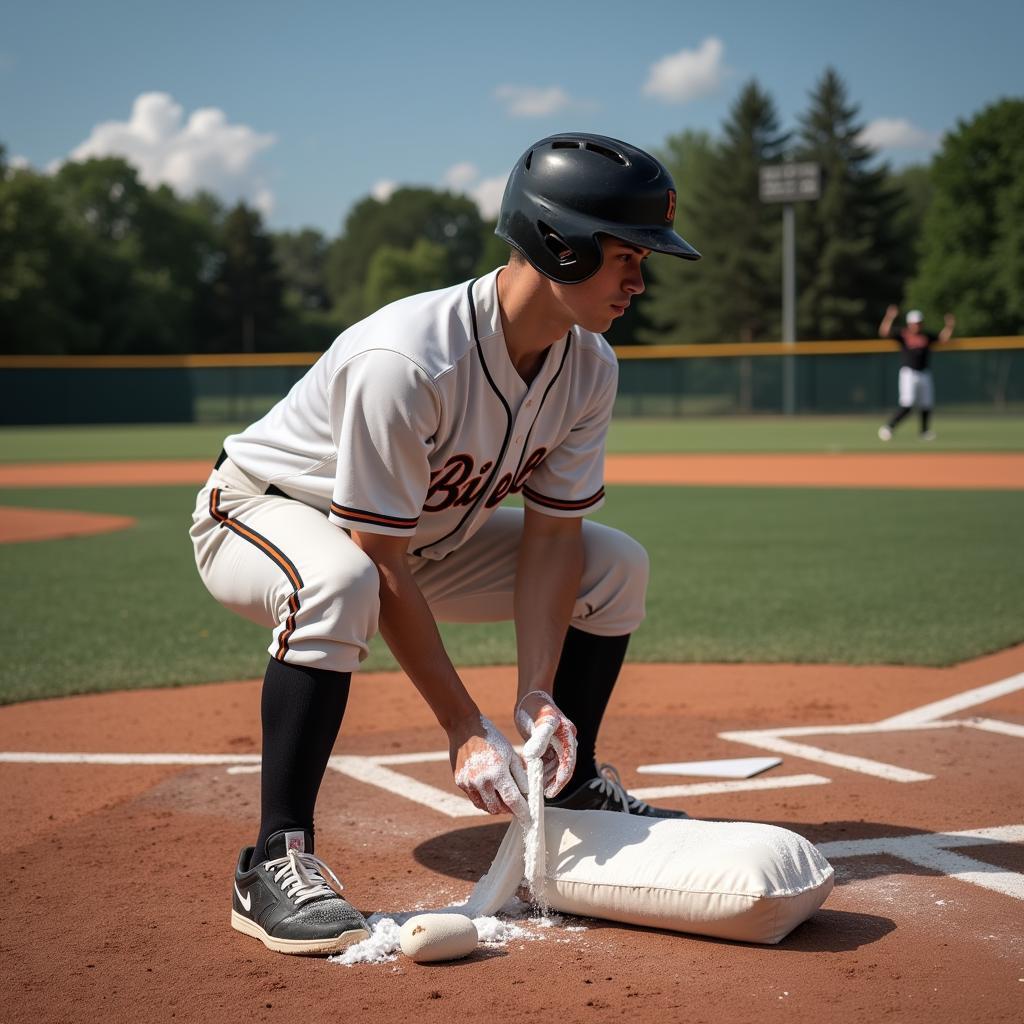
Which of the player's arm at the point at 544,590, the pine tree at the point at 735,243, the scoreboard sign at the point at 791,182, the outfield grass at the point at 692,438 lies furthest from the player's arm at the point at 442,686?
the pine tree at the point at 735,243

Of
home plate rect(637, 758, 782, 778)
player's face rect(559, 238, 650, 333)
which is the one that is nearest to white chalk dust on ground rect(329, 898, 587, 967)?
home plate rect(637, 758, 782, 778)

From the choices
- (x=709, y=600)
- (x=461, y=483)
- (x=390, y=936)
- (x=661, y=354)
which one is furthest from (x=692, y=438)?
(x=390, y=936)

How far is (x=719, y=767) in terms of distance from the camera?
3.64 metres

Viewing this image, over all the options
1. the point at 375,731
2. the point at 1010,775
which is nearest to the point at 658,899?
the point at 1010,775

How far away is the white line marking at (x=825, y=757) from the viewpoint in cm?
351

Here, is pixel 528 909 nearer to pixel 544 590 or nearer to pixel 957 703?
pixel 544 590

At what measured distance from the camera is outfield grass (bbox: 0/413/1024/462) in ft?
69.9

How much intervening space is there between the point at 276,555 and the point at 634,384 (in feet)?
100

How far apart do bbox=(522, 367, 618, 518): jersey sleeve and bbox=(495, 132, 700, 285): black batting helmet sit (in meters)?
0.51

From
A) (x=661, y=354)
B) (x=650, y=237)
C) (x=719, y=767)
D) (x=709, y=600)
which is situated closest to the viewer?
(x=650, y=237)

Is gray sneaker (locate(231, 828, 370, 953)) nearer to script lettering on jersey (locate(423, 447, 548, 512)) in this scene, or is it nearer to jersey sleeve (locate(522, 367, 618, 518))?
script lettering on jersey (locate(423, 447, 548, 512))

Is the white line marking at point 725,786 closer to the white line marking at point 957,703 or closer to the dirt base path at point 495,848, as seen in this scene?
the dirt base path at point 495,848

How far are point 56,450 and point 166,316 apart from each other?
41204mm

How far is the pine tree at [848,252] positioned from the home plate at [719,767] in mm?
51172
